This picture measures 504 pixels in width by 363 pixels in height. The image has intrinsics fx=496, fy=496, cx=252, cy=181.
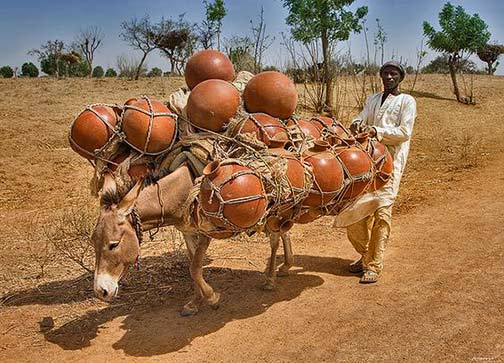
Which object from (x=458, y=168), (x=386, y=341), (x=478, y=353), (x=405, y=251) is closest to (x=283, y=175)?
(x=386, y=341)

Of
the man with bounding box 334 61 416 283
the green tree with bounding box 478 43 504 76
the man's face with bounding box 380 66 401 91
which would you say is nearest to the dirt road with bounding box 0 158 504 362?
the man with bounding box 334 61 416 283

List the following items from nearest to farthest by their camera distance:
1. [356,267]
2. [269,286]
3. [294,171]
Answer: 1. [294,171]
2. [269,286]
3. [356,267]

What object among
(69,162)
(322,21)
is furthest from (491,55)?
(69,162)

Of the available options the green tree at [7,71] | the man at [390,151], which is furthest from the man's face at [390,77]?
the green tree at [7,71]

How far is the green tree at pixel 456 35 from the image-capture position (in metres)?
18.1

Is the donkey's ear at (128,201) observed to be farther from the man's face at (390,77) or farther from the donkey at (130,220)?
the man's face at (390,77)

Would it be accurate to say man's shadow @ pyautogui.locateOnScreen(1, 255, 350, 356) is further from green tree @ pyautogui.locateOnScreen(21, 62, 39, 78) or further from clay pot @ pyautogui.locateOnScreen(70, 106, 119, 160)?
green tree @ pyautogui.locateOnScreen(21, 62, 39, 78)

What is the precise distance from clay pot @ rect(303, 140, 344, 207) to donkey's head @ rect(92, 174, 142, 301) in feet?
4.66

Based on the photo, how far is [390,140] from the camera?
16.1 ft

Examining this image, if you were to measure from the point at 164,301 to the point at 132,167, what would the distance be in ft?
4.50

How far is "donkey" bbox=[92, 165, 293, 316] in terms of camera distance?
3529 mm

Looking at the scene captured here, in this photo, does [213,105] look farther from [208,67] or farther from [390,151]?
[390,151]

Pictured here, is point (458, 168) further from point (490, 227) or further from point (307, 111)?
point (307, 111)

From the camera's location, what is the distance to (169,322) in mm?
4262
